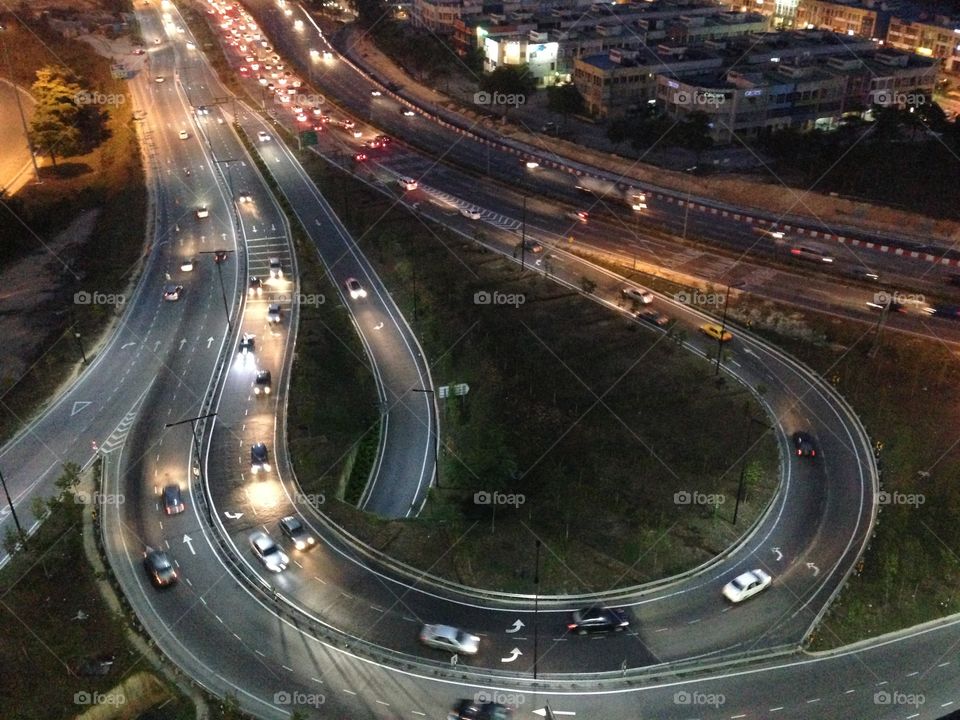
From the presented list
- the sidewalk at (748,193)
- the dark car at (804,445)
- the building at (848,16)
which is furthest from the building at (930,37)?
the dark car at (804,445)

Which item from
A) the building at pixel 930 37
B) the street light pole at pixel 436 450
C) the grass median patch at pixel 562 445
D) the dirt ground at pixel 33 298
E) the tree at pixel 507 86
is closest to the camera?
the grass median patch at pixel 562 445

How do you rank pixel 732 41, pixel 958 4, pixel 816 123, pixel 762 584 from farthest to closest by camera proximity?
pixel 958 4
pixel 732 41
pixel 816 123
pixel 762 584

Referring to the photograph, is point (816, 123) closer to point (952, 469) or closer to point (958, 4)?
point (952, 469)

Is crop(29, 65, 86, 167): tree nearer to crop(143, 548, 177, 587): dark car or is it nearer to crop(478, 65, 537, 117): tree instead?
crop(478, 65, 537, 117): tree

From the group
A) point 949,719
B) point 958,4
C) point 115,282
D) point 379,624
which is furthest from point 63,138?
point 958,4

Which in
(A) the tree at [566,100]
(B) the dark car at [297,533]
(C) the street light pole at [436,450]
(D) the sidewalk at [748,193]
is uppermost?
(A) the tree at [566,100]

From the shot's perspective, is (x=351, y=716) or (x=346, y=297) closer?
(x=351, y=716)

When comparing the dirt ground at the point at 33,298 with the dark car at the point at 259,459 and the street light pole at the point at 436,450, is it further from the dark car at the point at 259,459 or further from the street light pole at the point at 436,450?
the street light pole at the point at 436,450
